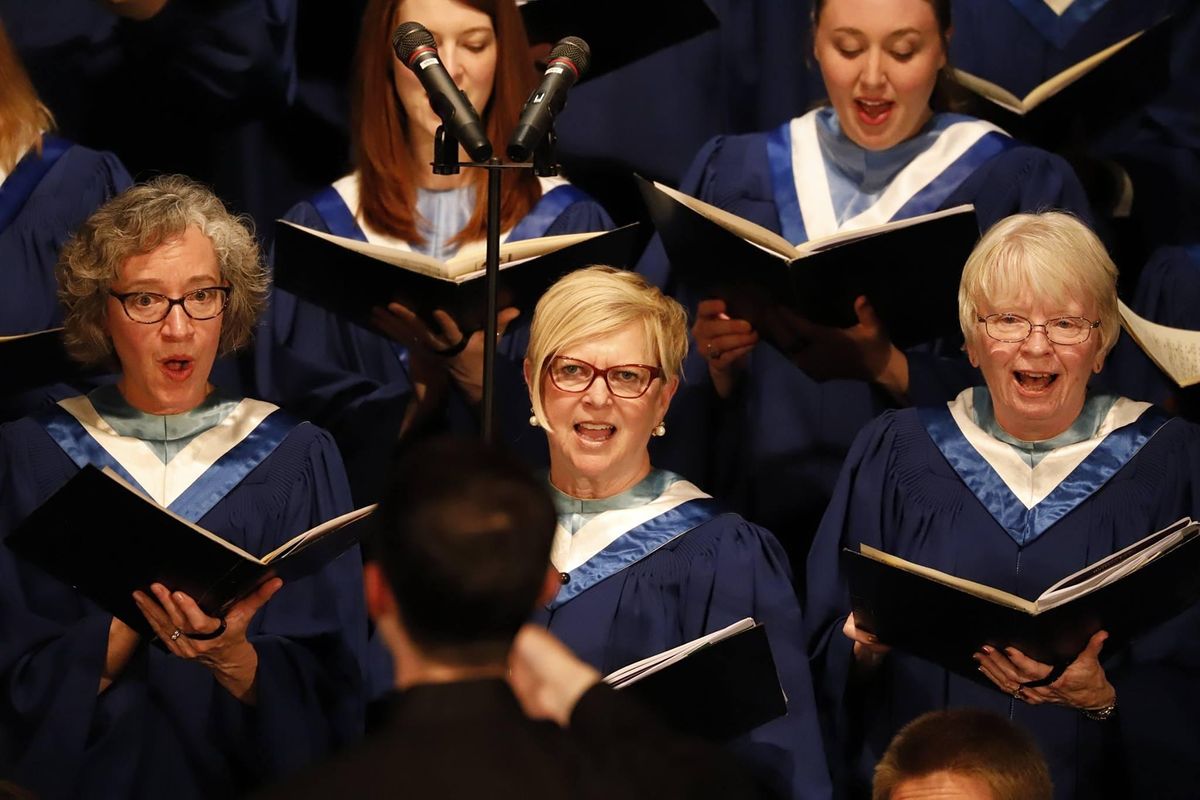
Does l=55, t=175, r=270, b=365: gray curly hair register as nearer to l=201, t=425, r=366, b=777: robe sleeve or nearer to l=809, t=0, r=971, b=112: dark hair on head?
l=201, t=425, r=366, b=777: robe sleeve

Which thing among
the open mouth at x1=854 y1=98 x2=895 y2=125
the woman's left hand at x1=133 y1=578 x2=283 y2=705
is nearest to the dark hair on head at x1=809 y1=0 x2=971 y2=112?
the open mouth at x1=854 y1=98 x2=895 y2=125

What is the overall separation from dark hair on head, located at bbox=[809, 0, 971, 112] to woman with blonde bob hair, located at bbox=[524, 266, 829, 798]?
39.5 inches

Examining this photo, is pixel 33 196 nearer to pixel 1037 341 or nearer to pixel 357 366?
pixel 357 366

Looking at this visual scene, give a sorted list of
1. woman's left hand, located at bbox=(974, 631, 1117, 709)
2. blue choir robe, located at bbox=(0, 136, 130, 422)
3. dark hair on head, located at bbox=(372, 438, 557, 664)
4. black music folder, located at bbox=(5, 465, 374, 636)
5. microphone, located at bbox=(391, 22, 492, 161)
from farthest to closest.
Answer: blue choir robe, located at bbox=(0, 136, 130, 422)
woman's left hand, located at bbox=(974, 631, 1117, 709)
black music folder, located at bbox=(5, 465, 374, 636)
microphone, located at bbox=(391, 22, 492, 161)
dark hair on head, located at bbox=(372, 438, 557, 664)

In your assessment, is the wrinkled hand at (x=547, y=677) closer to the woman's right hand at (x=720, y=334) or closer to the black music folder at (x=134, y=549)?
the black music folder at (x=134, y=549)

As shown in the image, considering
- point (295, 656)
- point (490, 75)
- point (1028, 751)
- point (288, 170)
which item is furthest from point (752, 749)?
point (288, 170)

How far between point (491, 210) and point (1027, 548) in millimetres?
1384

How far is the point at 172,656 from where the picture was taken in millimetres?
4391

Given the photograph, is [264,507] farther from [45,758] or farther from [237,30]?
[237,30]

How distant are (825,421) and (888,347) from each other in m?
0.31

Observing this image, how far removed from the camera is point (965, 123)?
16.4 ft

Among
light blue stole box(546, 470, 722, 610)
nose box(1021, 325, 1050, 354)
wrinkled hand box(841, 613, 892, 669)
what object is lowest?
wrinkled hand box(841, 613, 892, 669)

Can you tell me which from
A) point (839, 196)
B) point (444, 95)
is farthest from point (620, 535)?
point (839, 196)

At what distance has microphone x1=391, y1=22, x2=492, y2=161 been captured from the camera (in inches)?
145
